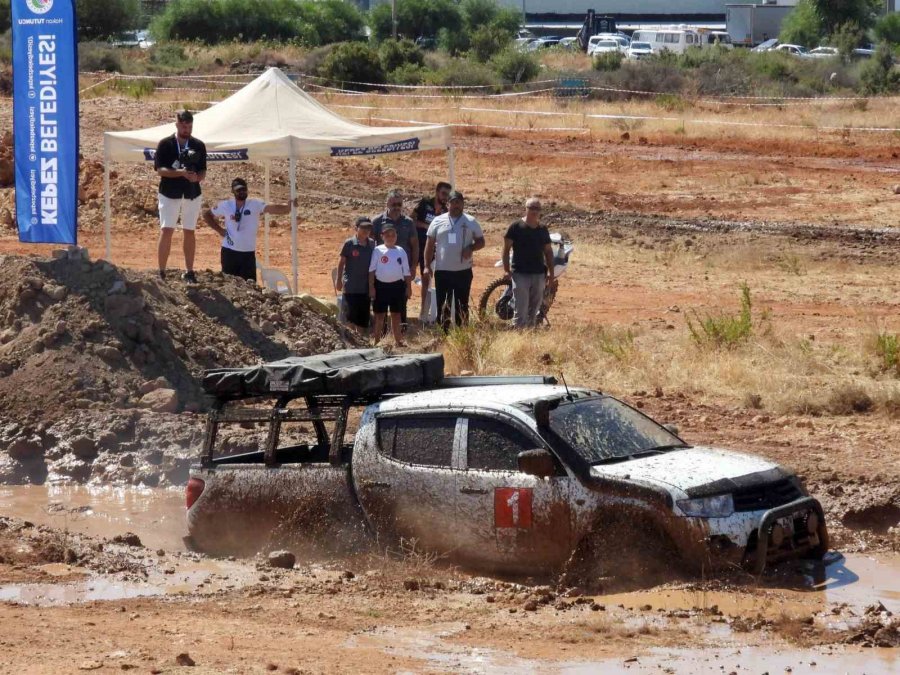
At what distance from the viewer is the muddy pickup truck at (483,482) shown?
7.90 metres

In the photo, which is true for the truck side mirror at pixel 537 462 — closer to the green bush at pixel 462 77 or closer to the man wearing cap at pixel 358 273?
the man wearing cap at pixel 358 273

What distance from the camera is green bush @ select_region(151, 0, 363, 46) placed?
7506cm

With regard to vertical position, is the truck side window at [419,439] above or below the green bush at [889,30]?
below

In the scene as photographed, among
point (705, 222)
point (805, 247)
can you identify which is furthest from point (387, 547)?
point (705, 222)

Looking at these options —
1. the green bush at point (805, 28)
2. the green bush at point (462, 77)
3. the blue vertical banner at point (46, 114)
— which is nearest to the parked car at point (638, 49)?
the green bush at point (805, 28)

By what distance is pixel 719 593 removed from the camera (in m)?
7.69

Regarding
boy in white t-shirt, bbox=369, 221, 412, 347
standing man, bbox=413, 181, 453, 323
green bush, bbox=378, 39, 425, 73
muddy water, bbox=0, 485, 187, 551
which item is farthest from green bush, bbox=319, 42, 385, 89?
muddy water, bbox=0, 485, 187, 551

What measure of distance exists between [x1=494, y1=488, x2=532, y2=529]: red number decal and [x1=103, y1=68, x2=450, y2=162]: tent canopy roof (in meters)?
10.4

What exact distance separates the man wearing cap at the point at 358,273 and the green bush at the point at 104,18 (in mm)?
59891

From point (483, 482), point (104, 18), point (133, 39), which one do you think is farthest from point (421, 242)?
point (133, 39)

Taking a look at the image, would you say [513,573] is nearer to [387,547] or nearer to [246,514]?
[387,547]

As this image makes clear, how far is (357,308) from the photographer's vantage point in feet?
52.0

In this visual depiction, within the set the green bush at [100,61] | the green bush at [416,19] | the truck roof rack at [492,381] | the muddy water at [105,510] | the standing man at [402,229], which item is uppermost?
the green bush at [416,19]

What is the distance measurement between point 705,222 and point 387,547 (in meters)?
18.5
